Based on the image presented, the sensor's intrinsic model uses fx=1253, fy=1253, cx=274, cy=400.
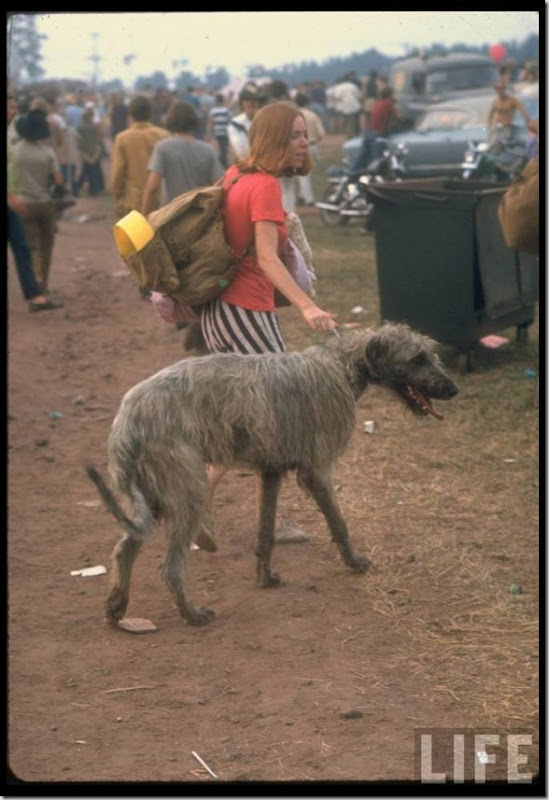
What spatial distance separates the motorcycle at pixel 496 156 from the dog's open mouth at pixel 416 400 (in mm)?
10737

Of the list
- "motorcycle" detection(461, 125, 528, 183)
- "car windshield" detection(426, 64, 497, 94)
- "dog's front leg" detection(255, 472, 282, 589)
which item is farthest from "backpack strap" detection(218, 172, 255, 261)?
"car windshield" detection(426, 64, 497, 94)

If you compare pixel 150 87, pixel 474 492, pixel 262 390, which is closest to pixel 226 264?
pixel 262 390

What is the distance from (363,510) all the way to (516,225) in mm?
1857

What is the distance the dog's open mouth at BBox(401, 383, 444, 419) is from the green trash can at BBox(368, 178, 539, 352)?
13.1 ft

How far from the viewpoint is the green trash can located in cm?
976

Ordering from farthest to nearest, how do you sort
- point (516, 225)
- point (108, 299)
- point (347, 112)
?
point (347, 112)
point (108, 299)
point (516, 225)

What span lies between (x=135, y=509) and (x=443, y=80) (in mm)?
23164

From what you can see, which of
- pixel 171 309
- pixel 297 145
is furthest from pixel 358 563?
pixel 297 145

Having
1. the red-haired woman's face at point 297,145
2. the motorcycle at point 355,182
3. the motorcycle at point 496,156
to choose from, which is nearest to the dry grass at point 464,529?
the red-haired woman's face at point 297,145

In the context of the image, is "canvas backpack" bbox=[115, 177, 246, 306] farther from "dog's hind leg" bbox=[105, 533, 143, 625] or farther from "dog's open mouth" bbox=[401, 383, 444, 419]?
"dog's hind leg" bbox=[105, 533, 143, 625]

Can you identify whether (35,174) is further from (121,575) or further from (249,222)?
(121,575)

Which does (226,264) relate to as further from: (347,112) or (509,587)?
(347,112)

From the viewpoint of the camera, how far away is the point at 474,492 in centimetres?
759

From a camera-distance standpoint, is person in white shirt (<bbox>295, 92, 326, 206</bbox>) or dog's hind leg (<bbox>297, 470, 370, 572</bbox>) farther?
person in white shirt (<bbox>295, 92, 326, 206</bbox>)
